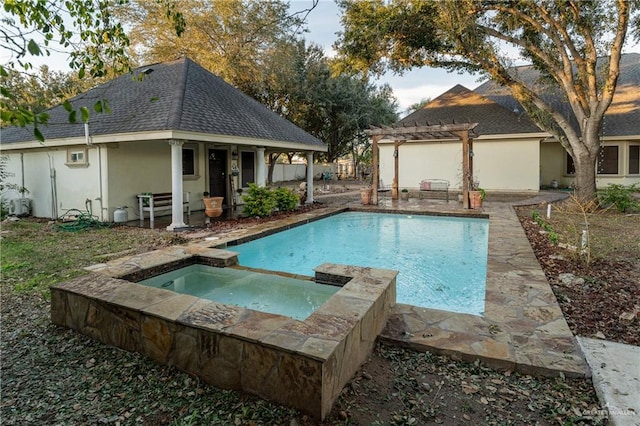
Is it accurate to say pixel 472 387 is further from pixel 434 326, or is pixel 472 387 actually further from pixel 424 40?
pixel 424 40

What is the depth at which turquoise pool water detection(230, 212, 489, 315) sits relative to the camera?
5455mm

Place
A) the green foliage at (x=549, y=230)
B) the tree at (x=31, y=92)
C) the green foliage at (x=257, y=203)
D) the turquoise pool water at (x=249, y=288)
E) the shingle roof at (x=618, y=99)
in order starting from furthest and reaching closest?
the shingle roof at (x=618, y=99)
the green foliage at (x=257, y=203)
the green foliage at (x=549, y=230)
the turquoise pool water at (x=249, y=288)
the tree at (x=31, y=92)

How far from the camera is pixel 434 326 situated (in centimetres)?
354

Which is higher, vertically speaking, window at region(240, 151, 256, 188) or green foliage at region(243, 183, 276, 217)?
window at region(240, 151, 256, 188)

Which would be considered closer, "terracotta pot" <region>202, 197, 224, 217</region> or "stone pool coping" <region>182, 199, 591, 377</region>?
"stone pool coping" <region>182, 199, 591, 377</region>

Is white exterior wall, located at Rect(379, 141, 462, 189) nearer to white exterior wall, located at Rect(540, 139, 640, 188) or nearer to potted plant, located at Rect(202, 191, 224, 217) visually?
white exterior wall, located at Rect(540, 139, 640, 188)

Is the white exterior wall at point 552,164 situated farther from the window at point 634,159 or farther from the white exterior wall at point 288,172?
the white exterior wall at point 288,172

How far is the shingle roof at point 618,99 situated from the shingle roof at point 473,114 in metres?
1.26

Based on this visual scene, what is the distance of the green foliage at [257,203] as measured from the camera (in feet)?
34.7

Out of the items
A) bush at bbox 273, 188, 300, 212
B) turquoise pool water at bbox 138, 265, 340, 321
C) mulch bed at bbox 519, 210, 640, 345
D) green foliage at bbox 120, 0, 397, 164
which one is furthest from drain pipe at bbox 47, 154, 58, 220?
mulch bed at bbox 519, 210, 640, 345

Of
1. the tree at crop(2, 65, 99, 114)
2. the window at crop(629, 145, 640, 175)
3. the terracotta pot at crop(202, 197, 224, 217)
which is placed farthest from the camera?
the window at crop(629, 145, 640, 175)

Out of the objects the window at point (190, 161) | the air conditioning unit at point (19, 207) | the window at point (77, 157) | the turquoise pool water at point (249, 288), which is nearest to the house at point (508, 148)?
the window at point (190, 161)

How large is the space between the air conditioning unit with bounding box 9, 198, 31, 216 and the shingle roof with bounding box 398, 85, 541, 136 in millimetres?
15595

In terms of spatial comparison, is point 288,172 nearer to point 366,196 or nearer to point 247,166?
point 247,166
